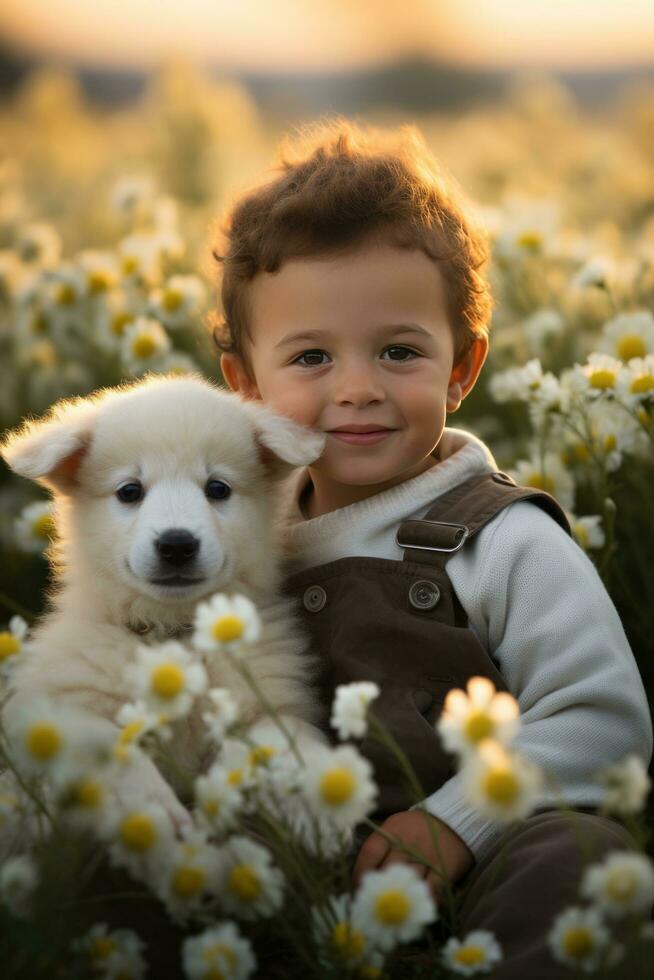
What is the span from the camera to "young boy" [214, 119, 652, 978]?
97.7 inches

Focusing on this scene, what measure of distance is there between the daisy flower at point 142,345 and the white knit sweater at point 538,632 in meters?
1.29

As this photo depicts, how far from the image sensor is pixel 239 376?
3406 millimetres

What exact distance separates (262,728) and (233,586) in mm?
471

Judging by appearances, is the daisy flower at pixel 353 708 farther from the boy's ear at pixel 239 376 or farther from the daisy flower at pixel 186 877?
the boy's ear at pixel 239 376

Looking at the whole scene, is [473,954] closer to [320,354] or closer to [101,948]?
[101,948]

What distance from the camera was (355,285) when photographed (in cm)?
284

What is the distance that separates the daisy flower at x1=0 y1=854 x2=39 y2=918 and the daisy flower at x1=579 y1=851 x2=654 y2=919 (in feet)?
3.02

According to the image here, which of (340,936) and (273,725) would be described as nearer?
(340,936)

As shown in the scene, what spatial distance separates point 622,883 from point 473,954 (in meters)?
0.48

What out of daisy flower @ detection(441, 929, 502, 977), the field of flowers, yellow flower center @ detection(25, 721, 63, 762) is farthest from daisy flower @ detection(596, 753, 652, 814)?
yellow flower center @ detection(25, 721, 63, 762)

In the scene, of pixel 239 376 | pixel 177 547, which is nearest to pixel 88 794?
pixel 177 547

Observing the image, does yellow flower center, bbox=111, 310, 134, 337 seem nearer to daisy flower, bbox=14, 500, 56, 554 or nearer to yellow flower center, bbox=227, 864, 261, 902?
daisy flower, bbox=14, 500, 56, 554

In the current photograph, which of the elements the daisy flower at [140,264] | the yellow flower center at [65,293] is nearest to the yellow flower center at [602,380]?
the daisy flower at [140,264]

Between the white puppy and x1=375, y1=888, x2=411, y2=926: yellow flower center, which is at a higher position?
the white puppy
